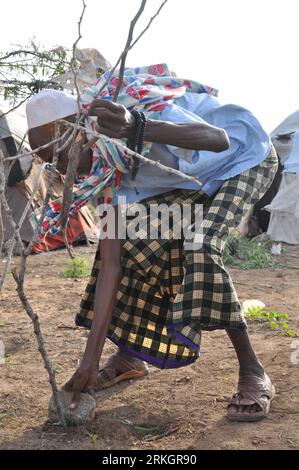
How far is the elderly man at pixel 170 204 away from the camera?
226 cm

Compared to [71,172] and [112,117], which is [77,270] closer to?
[112,117]

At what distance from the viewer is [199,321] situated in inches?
89.9

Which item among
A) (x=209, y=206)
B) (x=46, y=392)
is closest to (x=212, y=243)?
(x=209, y=206)

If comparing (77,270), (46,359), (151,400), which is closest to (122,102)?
(46,359)

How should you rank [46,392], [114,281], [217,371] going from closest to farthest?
[114,281]
[46,392]
[217,371]

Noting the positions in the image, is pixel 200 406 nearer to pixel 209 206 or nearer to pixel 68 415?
pixel 68 415

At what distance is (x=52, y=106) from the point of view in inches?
90.6

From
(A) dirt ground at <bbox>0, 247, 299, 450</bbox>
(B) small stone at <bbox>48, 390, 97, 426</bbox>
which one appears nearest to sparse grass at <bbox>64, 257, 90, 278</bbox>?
(A) dirt ground at <bbox>0, 247, 299, 450</bbox>

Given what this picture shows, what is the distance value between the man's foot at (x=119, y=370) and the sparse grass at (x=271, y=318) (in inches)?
38.5

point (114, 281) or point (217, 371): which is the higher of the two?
point (114, 281)

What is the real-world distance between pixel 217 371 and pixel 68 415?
Answer: 2.89ft
